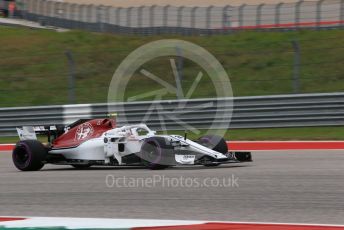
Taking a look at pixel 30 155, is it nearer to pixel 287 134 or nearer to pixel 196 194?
pixel 196 194

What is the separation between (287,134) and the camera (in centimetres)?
1556

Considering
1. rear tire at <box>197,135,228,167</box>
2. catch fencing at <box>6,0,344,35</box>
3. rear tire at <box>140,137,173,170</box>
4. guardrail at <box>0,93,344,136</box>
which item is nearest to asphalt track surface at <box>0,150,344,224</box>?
rear tire at <box>140,137,173,170</box>

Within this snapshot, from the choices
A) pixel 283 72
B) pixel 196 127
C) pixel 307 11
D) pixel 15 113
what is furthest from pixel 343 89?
pixel 307 11

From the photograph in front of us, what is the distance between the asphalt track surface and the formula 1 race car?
17 cm

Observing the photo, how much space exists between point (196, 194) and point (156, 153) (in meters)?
2.24

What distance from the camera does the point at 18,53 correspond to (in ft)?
85.4

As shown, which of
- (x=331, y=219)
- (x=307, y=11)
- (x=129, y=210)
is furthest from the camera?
(x=307, y=11)

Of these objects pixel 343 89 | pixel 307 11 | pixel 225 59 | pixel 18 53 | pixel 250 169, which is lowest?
pixel 250 169

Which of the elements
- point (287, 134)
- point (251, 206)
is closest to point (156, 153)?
point (251, 206)

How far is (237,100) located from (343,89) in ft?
11.1

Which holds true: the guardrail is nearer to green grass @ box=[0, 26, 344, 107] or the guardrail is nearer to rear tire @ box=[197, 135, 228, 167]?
green grass @ box=[0, 26, 344, 107]

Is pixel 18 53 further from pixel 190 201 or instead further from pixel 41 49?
pixel 190 201

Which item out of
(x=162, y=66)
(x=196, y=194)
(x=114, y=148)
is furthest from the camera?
(x=162, y=66)

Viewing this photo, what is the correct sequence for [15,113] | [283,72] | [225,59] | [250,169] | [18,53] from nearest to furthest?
[250,169] → [15,113] → [283,72] → [225,59] → [18,53]
